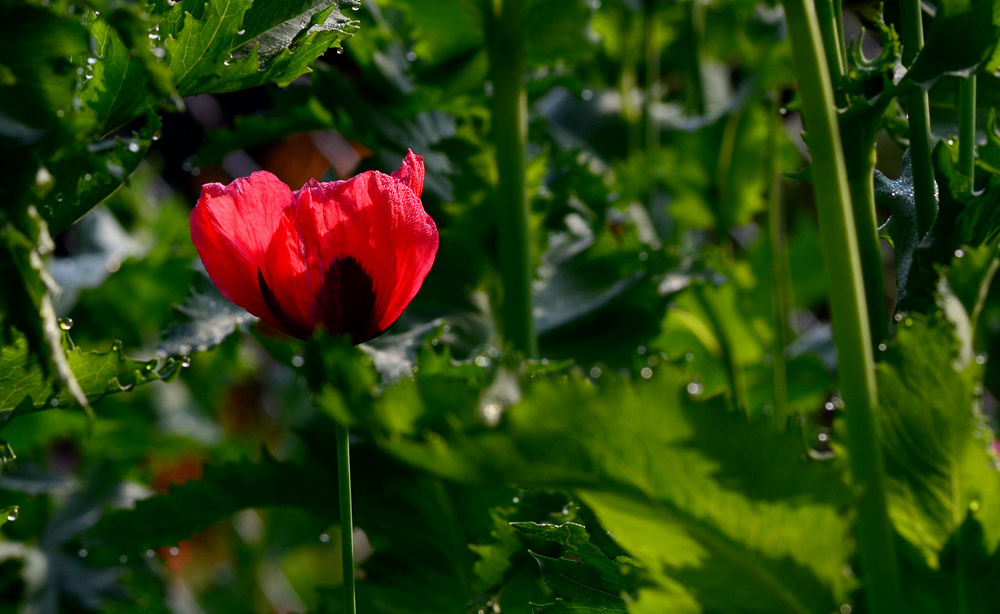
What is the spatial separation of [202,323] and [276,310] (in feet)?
0.71

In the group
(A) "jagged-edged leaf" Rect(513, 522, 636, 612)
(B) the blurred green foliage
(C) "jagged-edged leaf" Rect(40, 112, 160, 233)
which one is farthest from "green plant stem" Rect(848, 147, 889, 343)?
(C) "jagged-edged leaf" Rect(40, 112, 160, 233)

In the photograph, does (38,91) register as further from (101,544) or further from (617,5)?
(617,5)

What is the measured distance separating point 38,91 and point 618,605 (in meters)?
0.28

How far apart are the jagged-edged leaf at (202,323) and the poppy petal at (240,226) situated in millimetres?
161

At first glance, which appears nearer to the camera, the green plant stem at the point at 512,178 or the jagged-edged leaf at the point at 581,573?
the jagged-edged leaf at the point at 581,573

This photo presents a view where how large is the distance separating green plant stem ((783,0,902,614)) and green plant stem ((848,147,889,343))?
109mm

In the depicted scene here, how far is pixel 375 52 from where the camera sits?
0.76 metres

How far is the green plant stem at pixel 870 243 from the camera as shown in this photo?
42cm

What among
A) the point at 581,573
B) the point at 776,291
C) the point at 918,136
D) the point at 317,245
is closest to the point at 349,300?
the point at 317,245

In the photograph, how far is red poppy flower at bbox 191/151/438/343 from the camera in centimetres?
40

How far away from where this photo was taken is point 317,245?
40 centimetres

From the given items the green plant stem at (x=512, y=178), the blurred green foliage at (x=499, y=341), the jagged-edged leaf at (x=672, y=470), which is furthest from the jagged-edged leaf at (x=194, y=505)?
the jagged-edged leaf at (x=672, y=470)

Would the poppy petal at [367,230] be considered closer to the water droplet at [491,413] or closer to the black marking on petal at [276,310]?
the black marking on petal at [276,310]

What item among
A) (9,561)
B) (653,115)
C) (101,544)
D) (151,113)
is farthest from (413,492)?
(653,115)
